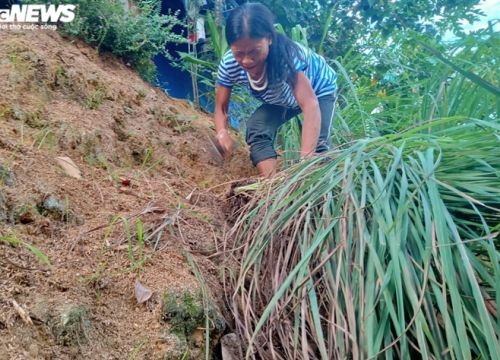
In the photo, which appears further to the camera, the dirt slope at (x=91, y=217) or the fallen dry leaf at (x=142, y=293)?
the fallen dry leaf at (x=142, y=293)

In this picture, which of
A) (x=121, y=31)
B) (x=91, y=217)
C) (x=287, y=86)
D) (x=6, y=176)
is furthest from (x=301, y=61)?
(x=6, y=176)

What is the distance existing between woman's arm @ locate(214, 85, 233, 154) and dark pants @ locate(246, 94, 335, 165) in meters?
0.11

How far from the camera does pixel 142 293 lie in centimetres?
108

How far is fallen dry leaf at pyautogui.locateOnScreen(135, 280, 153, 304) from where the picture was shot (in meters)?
1.07

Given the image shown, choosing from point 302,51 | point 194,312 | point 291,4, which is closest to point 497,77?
point 302,51

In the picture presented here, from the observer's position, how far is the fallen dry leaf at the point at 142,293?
3.51 ft

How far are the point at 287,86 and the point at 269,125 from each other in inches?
9.9

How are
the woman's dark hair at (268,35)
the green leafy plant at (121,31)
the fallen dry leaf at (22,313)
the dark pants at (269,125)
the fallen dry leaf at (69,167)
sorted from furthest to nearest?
the green leafy plant at (121,31), the dark pants at (269,125), the woman's dark hair at (268,35), the fallen dry leaf at (69,167), the fallen dry leaf at (22,313)

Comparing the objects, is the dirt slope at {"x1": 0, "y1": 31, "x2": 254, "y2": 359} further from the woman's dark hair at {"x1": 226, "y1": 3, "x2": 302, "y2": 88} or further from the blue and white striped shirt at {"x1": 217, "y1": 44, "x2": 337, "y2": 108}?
the woman's dark hair at {"x1": 226, "y1": 3, "x2": 302, "y2": 88}

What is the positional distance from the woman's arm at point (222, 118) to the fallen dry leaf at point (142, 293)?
143cm

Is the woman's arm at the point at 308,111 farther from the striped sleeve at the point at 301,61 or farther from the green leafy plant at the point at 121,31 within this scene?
the green leafy plant at the point at 121,31

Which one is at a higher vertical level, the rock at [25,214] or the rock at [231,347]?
the rock at [25,214]

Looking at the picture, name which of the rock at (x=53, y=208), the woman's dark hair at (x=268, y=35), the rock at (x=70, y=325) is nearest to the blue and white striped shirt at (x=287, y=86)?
the woman's dark hair at (x=268, y=35)

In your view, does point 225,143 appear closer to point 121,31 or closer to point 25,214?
point 121,31
